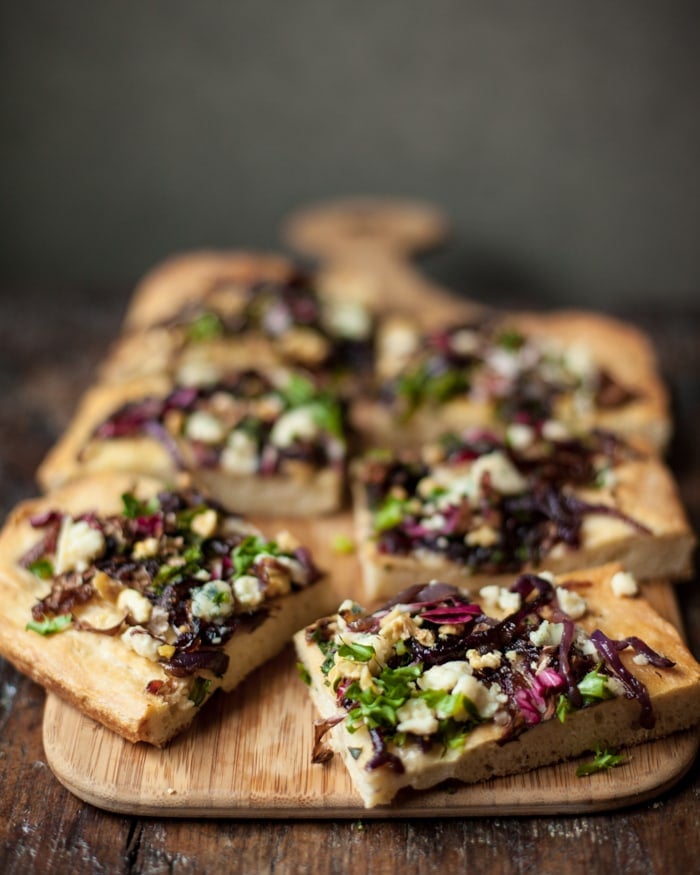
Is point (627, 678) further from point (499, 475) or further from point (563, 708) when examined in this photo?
point (499, 475)

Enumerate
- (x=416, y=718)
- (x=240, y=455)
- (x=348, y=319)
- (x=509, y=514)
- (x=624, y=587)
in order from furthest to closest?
(x=348, y=319)
(x=240, y=455)
(x=509, y=514)
(x=624, y=587)
(x=416, y=718)

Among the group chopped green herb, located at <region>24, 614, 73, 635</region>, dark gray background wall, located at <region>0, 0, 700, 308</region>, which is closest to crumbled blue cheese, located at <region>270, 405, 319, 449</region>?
chopped green herb, located at <region>24, 614, 73, 635</region>

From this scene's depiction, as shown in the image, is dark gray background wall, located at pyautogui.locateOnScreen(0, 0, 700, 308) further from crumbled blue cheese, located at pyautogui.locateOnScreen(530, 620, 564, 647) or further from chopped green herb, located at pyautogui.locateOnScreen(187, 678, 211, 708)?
chopped green herb, located at pyautogui.locateOnScreen(187, 678, 211, 708)

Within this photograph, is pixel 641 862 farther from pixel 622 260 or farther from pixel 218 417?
pixel 622 260

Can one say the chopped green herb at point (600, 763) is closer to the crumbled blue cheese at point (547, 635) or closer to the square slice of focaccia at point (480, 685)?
the square slice of focaccia at point (480, 685)

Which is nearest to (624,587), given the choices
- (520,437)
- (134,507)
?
(520,437)

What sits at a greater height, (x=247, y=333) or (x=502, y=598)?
(x=247, y=333)

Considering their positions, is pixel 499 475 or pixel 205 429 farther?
pixel 205 429
